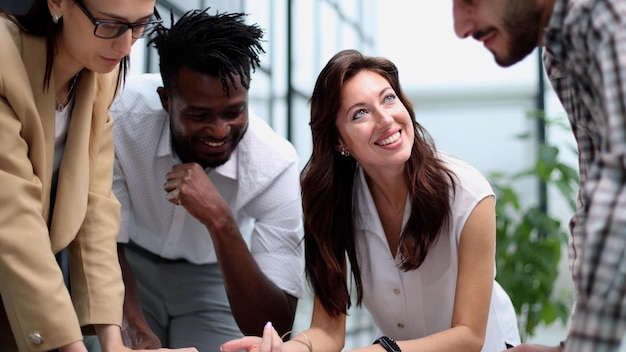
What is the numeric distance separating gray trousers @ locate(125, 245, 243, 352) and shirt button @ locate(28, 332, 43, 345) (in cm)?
96

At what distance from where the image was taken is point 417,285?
2182mm

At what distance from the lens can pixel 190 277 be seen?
Result: 264cm

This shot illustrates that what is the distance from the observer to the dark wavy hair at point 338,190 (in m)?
2.12

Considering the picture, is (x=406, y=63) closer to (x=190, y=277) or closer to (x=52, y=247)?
(x=190, y=277)

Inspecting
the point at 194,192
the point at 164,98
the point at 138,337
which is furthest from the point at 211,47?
the point at 138,337

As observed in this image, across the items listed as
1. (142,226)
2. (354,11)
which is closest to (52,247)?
(142,226)

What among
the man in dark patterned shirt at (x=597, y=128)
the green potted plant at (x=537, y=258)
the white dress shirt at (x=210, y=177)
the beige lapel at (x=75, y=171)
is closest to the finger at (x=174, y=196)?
the white dress shirt at (x=210, y=177)

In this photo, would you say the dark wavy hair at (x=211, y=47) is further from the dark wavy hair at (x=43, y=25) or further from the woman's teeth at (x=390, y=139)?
the dark wavy hair at (x=43, y=25)

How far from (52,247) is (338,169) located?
827mm

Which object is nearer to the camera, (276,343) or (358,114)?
(276,343)

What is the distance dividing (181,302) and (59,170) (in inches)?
34.9

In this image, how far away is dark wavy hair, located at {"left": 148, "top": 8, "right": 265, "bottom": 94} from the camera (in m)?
2.31

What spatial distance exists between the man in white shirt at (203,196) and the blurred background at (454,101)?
1723 millimetres

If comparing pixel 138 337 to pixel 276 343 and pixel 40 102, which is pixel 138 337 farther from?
pixel 40 102
